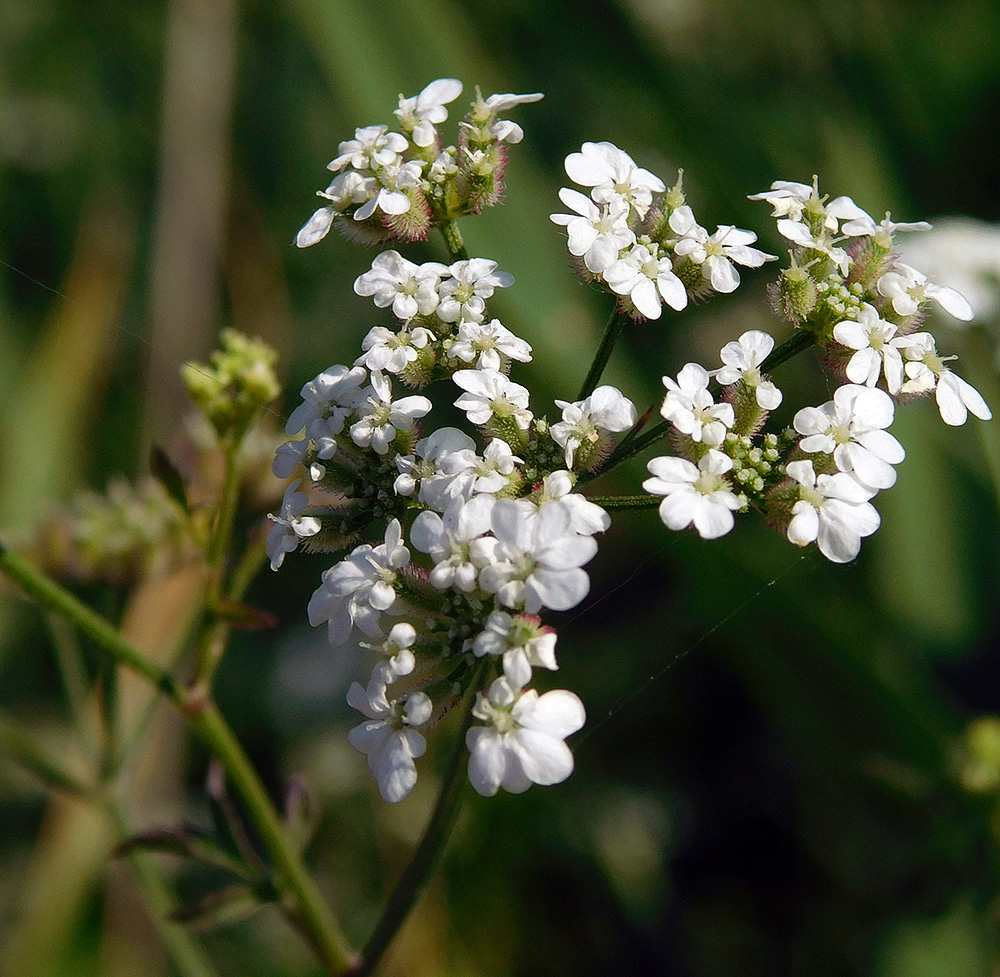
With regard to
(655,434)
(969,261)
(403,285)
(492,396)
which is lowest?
(969,261)

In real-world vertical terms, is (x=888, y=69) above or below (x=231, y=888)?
below

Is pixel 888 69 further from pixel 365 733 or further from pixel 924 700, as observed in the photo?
pixel 365 733

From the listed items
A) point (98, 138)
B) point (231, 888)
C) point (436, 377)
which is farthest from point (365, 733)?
point (98, 138)

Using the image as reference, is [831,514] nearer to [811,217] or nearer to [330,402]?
[811,217]

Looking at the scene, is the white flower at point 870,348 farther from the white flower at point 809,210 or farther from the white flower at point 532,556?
the white flower at point 532,556

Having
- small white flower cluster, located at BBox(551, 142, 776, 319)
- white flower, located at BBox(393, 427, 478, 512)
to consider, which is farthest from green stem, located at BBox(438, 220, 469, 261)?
white flower, located at BBox(393, 427, 478, 512)

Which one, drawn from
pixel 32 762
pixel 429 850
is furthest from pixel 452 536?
pixel 32 762

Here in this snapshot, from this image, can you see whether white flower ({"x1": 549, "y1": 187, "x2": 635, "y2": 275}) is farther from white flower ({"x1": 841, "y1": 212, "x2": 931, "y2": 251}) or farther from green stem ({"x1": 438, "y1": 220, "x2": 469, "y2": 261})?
white flower ({"x1": 841, "y1": 212, "x2": 931, "y2": 251})
